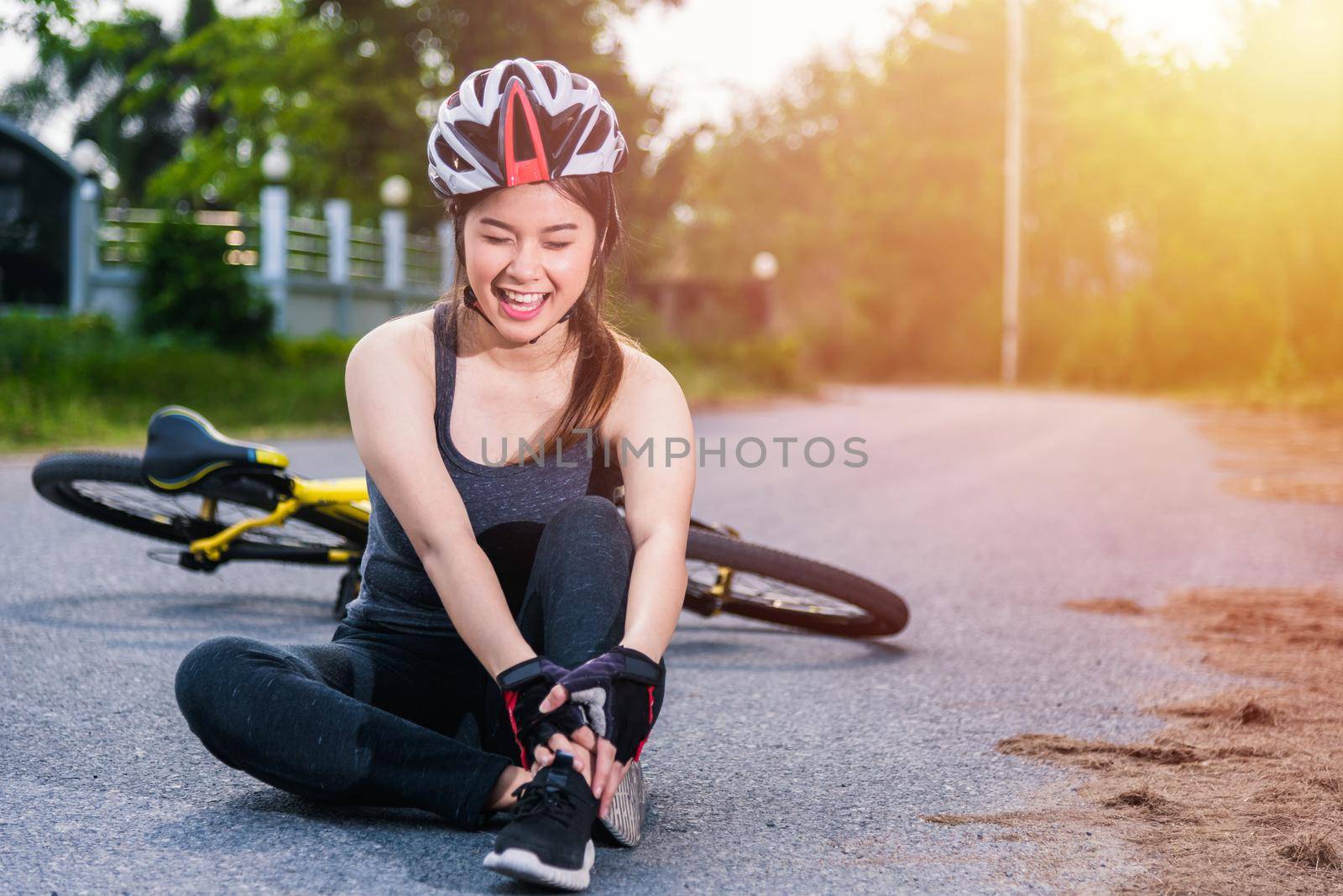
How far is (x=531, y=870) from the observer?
2488 millimetres

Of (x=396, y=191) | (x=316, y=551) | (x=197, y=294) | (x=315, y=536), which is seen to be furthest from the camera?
(x=396, y=191)

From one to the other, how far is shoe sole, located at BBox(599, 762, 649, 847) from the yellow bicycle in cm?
185

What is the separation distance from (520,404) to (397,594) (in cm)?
47

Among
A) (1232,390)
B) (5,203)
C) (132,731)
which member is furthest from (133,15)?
(1232,390)

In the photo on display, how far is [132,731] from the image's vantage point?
3.66 meters

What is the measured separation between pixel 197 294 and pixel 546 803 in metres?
16.4

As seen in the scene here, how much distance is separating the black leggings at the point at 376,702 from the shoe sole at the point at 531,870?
327mm

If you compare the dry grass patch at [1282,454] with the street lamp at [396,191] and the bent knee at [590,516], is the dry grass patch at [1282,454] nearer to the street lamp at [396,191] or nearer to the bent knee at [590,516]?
the bent knee at [590,516]

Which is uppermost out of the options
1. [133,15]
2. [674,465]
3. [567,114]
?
[133,15]

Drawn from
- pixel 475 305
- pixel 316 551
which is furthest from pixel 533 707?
pixel 316 551

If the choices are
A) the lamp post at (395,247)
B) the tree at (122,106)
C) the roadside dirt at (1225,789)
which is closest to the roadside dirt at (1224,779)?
the roadside dirt at (1225,789)

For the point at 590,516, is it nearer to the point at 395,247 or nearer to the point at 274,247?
the point at 274,247

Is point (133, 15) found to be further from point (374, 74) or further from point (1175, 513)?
point (374, 74)

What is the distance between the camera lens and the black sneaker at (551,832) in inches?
98.3
